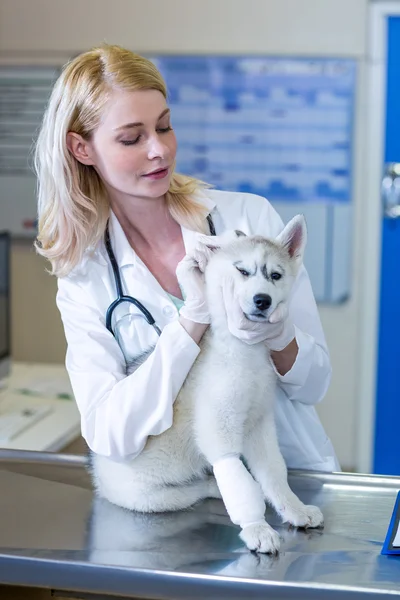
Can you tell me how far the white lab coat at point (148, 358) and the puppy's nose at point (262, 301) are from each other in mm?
133

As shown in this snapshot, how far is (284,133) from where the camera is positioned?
3.74 meters

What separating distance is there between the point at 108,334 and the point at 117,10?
291 cm

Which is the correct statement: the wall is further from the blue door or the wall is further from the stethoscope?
the stethoscope

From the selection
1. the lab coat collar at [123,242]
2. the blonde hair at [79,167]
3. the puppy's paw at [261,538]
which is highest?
the blonde hair at [79,167]

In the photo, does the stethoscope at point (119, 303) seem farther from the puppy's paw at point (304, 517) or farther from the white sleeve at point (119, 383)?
the puppy's paw at point (304, 517)

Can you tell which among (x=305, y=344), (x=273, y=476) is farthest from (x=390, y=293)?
(x=273, y=476)

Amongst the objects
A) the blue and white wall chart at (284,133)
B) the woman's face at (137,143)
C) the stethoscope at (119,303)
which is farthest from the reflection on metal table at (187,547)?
the blue and white wall chart at (284,133)

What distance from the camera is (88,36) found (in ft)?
12.7

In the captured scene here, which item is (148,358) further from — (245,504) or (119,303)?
(245,504)

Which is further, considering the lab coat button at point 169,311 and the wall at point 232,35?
the wall at point 232,35

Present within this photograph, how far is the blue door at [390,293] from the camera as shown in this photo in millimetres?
3688

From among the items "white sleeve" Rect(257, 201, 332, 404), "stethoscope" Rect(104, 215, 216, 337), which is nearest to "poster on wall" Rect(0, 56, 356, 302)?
"white sleeve" Rect(257, 201, 332, 404)

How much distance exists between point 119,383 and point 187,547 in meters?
0.26

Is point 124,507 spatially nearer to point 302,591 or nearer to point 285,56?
point 302,591
